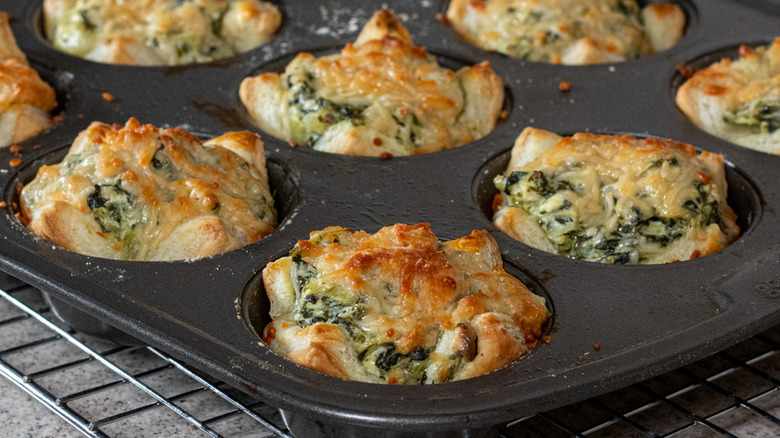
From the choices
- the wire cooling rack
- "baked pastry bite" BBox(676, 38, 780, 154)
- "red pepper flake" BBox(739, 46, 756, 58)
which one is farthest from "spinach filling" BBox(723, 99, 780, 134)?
the wire cooling rack

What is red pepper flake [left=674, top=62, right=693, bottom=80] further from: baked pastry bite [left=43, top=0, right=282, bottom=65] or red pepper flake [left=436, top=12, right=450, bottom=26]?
baked pastry bite [left=43, top=0, right=282, bottom=65]

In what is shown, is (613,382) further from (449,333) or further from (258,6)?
(258,6)

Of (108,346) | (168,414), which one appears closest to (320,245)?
(168,414)

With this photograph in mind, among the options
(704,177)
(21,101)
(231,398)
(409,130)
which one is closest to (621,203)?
(704,177)

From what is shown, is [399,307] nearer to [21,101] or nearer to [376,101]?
[376,101]

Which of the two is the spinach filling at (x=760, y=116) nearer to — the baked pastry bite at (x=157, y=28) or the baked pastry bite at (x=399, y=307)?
the baked pastry bite at (x=399, y=307)
